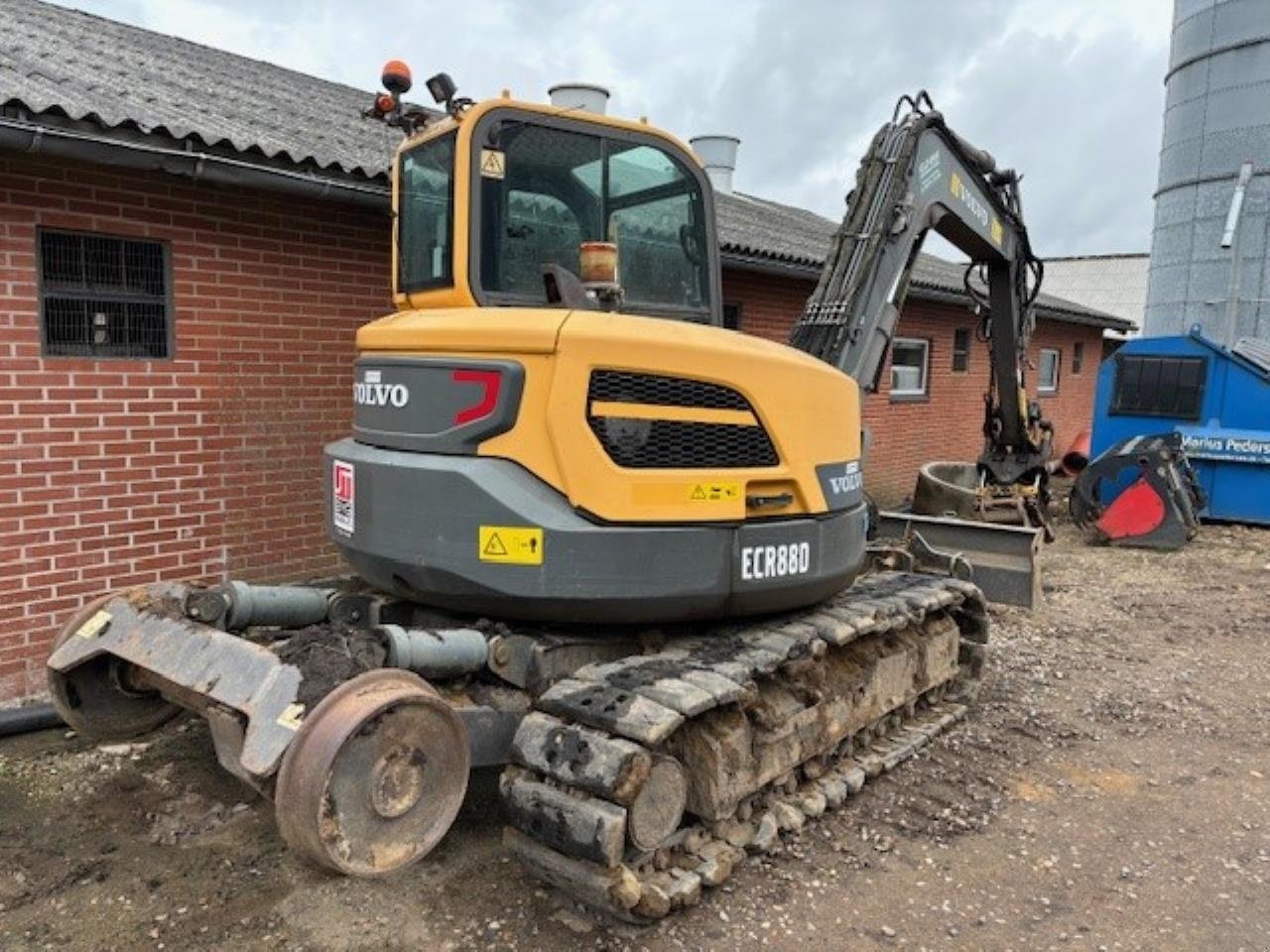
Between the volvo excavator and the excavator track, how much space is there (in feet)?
0.04

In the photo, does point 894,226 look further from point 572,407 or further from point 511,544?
point 511,544

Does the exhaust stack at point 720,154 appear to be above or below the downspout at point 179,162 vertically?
above

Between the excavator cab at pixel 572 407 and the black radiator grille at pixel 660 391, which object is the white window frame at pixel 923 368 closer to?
the excavator cab at pixel 572 407

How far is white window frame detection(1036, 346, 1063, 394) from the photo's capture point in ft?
53.3

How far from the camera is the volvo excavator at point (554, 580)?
9.64 feet

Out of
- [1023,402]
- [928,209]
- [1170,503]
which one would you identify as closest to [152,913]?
[928,209]

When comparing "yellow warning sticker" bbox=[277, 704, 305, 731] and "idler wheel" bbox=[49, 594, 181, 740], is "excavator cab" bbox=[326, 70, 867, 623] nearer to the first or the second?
"yellow warning sticker" bbox=[277, 704, 305, 731]

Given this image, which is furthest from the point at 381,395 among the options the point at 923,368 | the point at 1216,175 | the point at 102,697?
the point at 1216,175

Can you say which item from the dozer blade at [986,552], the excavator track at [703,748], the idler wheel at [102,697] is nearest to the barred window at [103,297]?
the idler wheel at [102,697]

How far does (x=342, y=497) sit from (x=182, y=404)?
6.54ft

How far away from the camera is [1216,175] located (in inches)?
626

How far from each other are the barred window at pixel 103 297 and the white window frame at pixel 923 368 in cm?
884

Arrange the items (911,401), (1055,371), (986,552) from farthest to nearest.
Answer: (1055,371) < (911,401) < (986,552)

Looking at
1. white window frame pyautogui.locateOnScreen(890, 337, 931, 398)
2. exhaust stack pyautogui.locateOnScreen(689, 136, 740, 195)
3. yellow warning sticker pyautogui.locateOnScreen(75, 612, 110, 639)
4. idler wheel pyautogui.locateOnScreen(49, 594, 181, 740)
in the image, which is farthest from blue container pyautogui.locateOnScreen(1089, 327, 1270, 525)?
yellow warning sticker pyautogui.locateOnScreen(75, 612, 110, 639)
